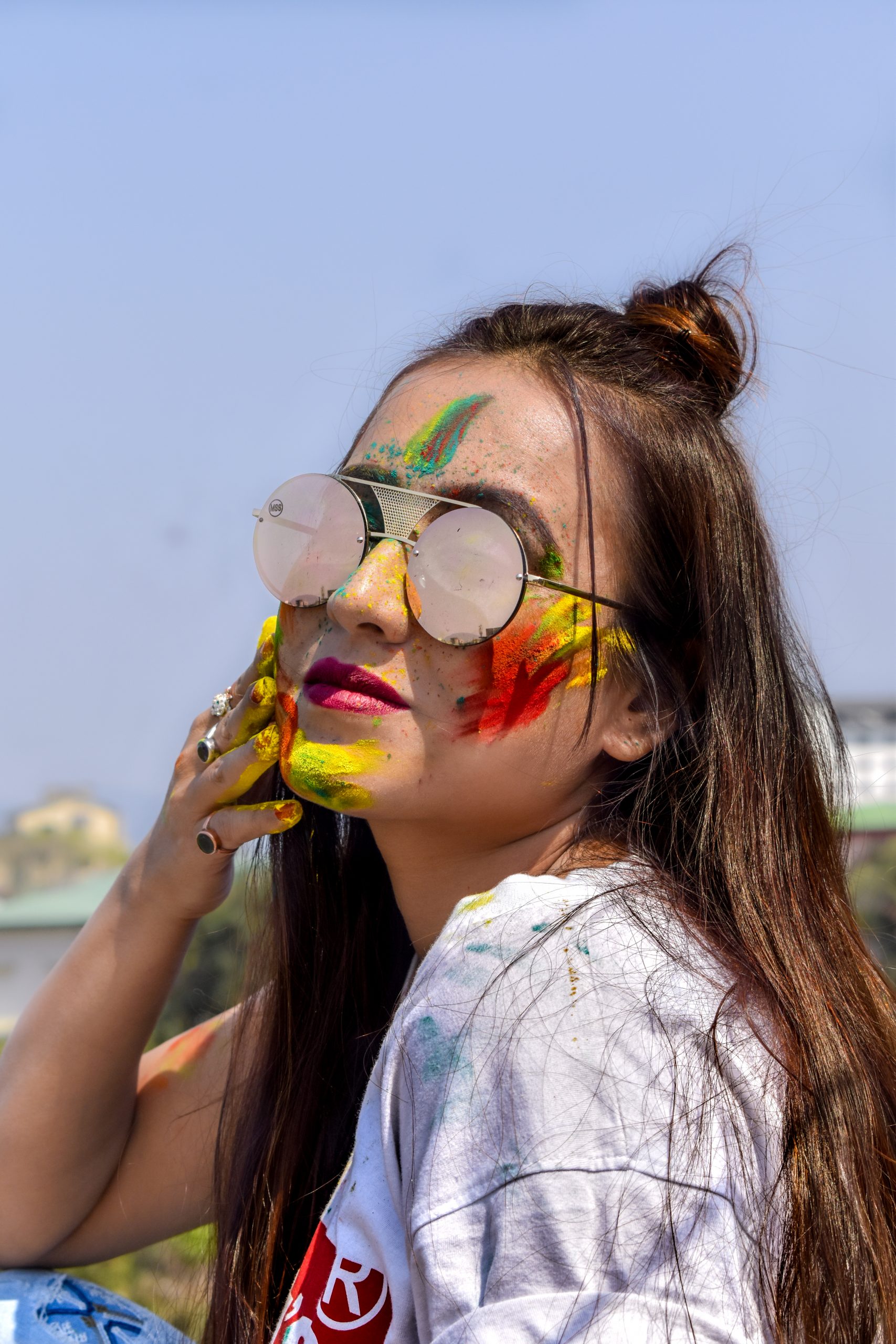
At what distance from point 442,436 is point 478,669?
17.5 inches

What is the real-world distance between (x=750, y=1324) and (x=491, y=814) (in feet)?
2.91

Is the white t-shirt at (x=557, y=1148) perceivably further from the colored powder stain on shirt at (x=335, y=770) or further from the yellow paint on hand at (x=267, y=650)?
the yellow paint on hand at (x=267, y=650)

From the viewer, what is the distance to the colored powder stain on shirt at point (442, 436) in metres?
2.04

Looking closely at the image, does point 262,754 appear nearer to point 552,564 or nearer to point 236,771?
point 236,771

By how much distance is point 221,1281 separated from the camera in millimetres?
2129

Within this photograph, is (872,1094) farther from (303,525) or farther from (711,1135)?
(303,525)

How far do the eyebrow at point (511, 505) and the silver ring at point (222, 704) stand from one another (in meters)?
0.79

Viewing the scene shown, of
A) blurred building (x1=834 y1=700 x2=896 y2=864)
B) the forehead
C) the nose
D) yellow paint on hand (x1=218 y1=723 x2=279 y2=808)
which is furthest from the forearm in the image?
blurred building (x1=834 y1=700 x2=896 y2=864)

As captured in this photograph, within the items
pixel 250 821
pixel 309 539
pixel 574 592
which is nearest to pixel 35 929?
pixel 250 821

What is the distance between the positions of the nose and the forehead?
0.50 feet

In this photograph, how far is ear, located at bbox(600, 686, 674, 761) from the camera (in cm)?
208

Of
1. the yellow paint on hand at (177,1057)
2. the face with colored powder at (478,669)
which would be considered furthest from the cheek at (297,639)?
the yellow paint on hand at (177,1057)

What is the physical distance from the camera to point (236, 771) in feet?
7.69

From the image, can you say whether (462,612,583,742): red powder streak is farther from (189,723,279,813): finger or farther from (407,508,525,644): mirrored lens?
(189,723,279,813): finger
